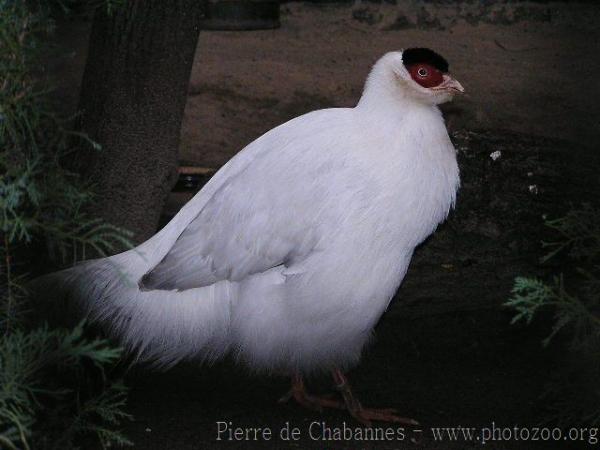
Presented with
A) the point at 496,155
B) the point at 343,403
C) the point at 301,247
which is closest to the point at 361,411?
the point at 343,403

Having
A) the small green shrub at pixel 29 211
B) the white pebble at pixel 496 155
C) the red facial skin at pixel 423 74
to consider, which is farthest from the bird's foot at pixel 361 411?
the white pebble at pixel 496 155

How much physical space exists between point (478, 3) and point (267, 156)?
5456mm

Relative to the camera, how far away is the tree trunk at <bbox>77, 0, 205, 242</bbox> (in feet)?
10.7

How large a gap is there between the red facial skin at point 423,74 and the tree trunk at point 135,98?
3.18 ft

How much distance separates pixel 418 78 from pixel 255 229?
67cm

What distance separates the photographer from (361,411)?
2906 mm

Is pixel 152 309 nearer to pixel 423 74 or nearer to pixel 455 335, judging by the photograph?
pixel 423 74

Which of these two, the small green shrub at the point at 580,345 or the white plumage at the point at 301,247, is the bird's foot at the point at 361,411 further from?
the small green shrub at the point at 580,345

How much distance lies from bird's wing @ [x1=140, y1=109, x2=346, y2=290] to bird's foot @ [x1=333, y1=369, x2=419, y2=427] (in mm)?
481

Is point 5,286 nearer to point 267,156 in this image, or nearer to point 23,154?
point 23,154

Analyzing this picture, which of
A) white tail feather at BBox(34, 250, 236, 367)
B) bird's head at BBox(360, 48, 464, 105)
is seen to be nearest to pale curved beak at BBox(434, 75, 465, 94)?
bird's head at BBox(360, 48, 464, 105)

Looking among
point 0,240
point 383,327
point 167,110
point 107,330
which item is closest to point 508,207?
point 383,327

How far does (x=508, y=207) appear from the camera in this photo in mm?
3627

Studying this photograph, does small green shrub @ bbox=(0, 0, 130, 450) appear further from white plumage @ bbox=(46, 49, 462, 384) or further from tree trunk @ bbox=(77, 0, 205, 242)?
tree trunk @ bbox=(77, 0, 205, 242)
